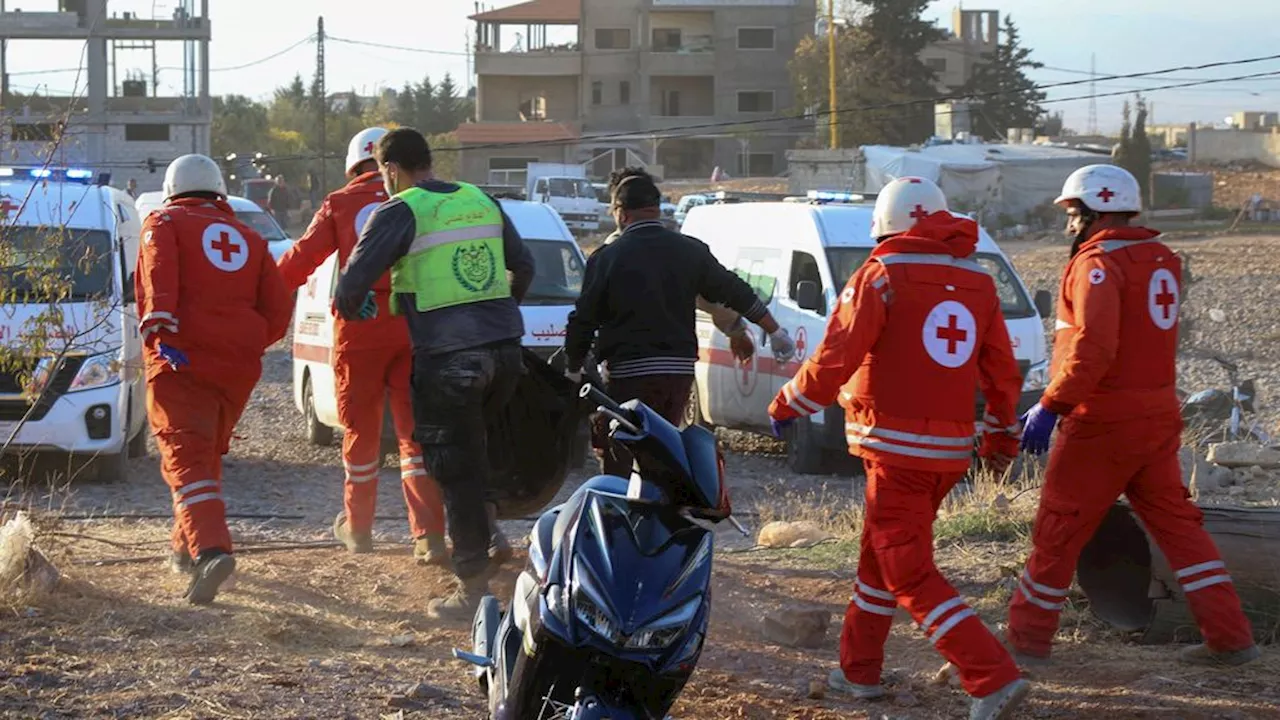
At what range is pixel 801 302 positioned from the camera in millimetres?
13867

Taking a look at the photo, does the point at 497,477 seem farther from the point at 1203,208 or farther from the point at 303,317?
the point at 1203,208

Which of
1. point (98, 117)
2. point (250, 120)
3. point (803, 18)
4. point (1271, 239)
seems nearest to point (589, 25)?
point (803, 18)

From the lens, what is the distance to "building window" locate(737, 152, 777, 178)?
7850 centimetres

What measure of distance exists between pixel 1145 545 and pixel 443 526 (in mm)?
3324

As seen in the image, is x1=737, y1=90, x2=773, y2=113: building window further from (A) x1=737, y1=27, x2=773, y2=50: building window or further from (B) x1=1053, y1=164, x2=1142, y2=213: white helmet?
(B) x1=1053, y1=164, x2=1142, y2=213: white helmet

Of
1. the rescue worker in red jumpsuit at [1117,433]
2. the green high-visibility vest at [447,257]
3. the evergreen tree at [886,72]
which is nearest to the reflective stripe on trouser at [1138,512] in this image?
the rescue worker in red jumpsuit at [1117,433]

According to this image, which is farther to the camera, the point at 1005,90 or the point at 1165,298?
the point at 1005,90

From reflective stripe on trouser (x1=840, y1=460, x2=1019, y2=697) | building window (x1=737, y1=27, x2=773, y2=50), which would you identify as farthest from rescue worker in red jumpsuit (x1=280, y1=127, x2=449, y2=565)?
building window (x1=737, y1=27, x2=773, y2=50)

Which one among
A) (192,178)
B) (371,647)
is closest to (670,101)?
(192,178)

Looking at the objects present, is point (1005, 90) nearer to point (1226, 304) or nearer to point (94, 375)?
point (1226, 304)

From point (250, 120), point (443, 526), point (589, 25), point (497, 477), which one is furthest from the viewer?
point (589, 25)

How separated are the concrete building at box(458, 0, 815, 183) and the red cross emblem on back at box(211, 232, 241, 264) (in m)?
71.8

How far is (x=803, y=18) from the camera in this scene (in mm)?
84688

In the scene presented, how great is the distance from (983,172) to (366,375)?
1788 inches
